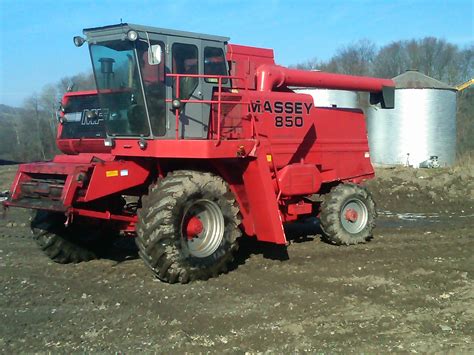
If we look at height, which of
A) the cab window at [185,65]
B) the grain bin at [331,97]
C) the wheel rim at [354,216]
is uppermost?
the grain bin at [331,97]

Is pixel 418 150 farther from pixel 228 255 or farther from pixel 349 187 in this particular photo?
pixel 228 255

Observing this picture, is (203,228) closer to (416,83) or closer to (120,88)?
(120,88)

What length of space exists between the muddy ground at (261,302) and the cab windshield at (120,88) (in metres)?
2.01

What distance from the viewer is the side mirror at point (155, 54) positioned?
279 inches

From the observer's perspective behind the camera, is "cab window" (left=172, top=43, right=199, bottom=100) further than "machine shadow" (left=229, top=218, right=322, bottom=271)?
No

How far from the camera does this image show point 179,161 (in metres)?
7.97

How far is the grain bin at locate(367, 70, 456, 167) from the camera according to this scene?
90.3 feet

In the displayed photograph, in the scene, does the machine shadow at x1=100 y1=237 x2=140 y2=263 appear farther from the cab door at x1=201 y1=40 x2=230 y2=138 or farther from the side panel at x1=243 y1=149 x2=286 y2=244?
the cab door at x1=201 y1=40 x2=230 y2=138

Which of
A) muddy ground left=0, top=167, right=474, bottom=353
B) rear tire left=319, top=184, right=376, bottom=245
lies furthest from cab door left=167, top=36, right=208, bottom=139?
rear tire left=319, top=184, right=376, bottom=245

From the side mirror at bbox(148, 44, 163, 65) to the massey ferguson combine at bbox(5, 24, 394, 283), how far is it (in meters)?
0.02

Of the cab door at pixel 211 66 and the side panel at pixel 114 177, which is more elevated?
the cab door at pixel 211 66

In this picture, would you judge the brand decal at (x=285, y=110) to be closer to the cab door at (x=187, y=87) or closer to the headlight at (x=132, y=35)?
the cab door at (x=187, y=87)

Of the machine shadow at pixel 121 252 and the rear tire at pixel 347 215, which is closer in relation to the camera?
the machine shadow at pixel 121 252

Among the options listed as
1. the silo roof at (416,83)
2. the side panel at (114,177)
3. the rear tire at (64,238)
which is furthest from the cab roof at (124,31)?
the silo roof at (416,83)
